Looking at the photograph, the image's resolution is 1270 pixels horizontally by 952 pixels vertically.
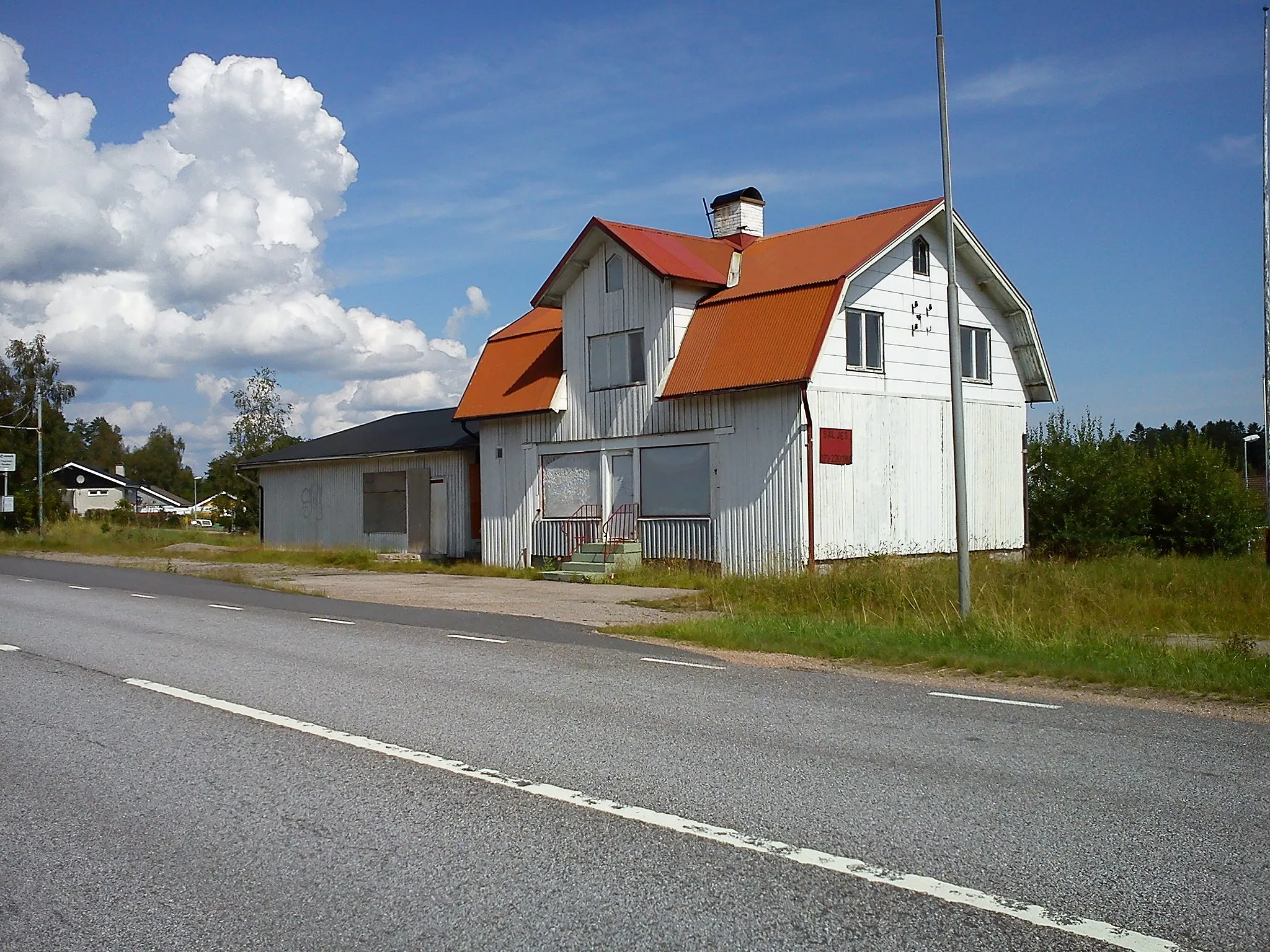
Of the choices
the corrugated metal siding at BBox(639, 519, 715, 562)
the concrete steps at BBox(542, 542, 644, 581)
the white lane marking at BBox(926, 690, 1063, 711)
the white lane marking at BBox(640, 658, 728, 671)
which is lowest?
the white lane marking at BBox(926, 690, 1063, 711)

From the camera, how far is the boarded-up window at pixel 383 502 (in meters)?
34.9

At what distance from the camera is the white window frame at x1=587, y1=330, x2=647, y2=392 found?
26.0 meters

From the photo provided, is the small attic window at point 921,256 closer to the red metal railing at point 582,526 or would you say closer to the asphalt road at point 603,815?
the red metal railing at point 582,526

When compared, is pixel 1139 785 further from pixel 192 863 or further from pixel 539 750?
pixel 192 863

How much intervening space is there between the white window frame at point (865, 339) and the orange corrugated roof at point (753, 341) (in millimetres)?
1247

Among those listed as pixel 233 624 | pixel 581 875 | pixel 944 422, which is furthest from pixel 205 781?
pixel 944 422

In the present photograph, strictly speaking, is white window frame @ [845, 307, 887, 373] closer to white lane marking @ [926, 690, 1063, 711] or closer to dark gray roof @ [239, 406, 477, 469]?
dark gray roof @ [239, 406, 477, 469]

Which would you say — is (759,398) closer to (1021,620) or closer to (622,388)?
(622,388)

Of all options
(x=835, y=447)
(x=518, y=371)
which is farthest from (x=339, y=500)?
(x=835, y=447)

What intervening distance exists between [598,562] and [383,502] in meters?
12.1

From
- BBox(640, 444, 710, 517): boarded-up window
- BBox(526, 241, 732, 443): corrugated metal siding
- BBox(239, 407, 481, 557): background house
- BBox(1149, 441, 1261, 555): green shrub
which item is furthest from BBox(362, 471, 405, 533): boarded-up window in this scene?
BBox(1149, 441, 1261, 555): green shrub

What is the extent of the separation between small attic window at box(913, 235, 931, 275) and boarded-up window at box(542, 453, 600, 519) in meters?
8.10

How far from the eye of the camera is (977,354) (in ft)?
88.8

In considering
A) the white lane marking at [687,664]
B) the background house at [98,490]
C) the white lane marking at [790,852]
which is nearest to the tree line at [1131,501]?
the white lane marking at [687,664]
